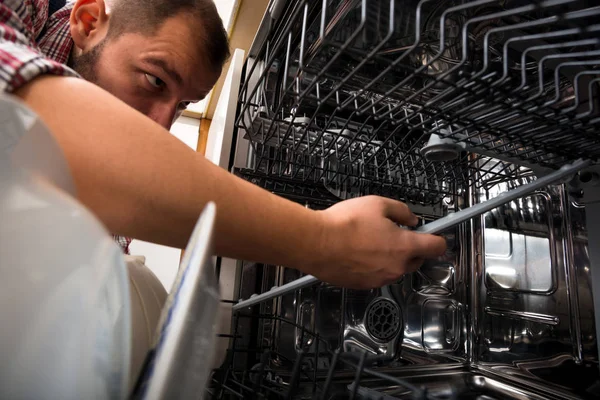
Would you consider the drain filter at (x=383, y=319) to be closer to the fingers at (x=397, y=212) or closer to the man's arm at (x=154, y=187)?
the fingers at (x=397, y=212)

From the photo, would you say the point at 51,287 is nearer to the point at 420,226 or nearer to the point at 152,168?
the point at 152,168

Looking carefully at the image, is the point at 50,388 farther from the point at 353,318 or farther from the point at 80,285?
Answer: the point at 353,318

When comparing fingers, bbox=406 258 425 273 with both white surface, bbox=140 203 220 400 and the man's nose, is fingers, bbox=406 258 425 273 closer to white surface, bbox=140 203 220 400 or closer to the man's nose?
white surface, bbox=140 203 220 400

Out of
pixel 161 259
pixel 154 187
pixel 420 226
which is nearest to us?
pixel 154 187

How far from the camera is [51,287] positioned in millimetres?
148

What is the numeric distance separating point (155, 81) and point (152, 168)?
0.47 metres

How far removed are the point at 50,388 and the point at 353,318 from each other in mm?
884

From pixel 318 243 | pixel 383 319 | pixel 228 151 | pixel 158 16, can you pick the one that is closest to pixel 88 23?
pixel 158 16

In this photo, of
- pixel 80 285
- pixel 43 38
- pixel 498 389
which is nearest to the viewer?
pixel 80 285

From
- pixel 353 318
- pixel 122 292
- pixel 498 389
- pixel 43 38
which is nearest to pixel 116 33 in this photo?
pixel 43 38

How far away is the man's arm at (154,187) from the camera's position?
9.3 inches

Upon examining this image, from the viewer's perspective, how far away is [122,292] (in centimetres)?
17

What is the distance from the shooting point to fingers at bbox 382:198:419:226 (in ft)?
1.50

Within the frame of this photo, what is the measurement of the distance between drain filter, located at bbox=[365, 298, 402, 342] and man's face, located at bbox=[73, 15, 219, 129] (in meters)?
0.77
